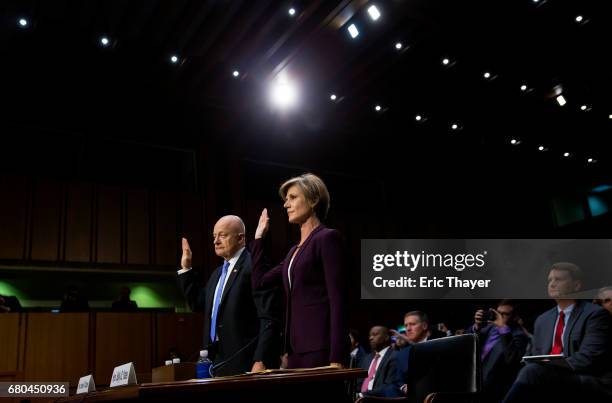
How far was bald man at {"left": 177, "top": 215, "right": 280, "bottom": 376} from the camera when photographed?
7.83 feet

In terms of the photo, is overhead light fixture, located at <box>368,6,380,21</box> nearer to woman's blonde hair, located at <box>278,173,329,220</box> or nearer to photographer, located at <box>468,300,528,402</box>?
photographer, located at <box>468,300,528,402</box>

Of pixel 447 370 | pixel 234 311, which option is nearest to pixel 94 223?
pixel 234 311

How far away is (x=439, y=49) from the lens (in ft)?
24.3

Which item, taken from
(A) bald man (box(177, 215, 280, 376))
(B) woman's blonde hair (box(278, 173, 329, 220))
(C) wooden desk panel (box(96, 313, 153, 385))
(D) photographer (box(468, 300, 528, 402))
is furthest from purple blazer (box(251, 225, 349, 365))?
(C) wooden desk panel (box(96, 313, 153, 385))

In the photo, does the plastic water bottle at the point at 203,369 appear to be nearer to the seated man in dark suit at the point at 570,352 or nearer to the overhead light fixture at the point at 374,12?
the seated man in dark suit at the point at 570,352

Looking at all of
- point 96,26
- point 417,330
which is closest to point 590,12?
point 417,330

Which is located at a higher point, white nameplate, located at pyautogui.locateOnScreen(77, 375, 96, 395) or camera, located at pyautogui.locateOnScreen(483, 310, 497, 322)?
camera, located at pyautogui.locateOnScreen(483, 310, 497, 322)

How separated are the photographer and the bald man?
2331mm

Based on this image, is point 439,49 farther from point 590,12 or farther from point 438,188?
point 438,188

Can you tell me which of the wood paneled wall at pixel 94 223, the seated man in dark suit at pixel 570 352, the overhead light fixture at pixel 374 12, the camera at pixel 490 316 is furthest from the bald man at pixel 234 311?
the wood paneled wall at pixel 94 223

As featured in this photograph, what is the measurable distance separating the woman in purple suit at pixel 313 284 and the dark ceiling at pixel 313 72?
437 centimetres

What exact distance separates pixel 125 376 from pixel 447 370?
59.4 inches

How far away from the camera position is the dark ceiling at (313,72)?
6.56 metres

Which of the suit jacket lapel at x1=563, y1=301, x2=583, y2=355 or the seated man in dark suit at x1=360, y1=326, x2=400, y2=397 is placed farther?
the seated man in dark suit at x1=360, y1=326, x2=400, y2=397
